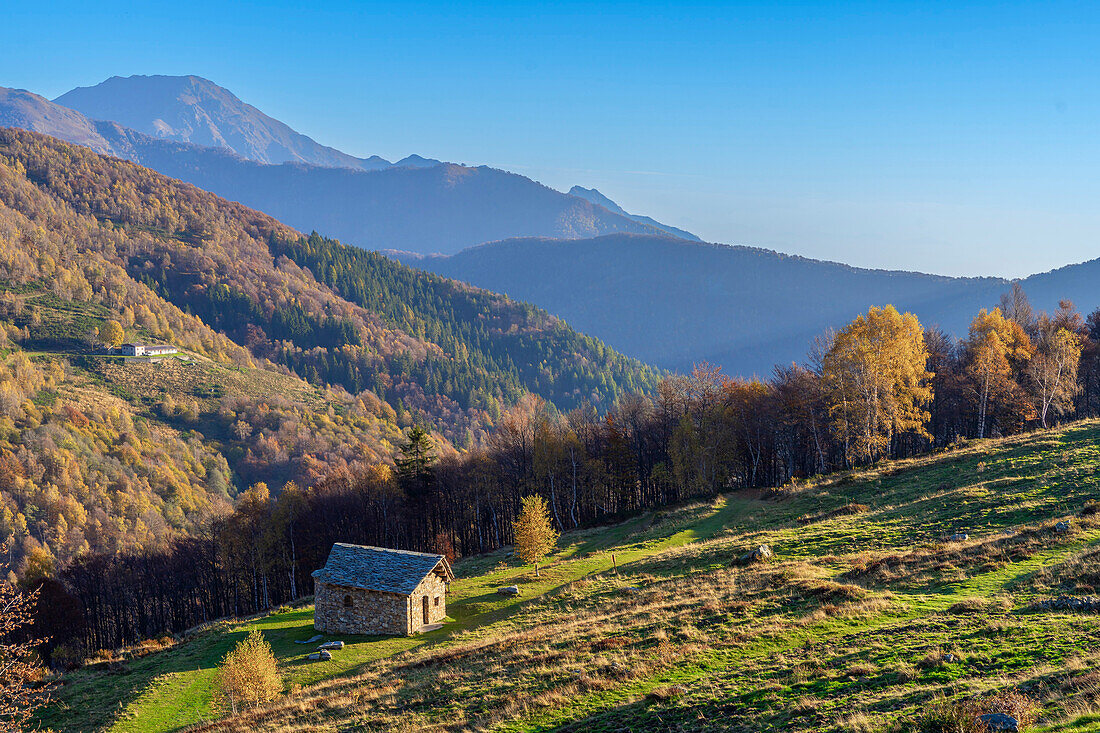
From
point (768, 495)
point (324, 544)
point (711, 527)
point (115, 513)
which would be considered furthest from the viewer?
point (115, 513)

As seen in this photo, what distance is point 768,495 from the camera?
70500 millimetres

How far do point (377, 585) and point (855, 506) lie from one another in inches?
1474

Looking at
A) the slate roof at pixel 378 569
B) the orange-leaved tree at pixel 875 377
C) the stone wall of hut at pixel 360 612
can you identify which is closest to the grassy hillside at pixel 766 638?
the stone wall of hut at pixel 360 612

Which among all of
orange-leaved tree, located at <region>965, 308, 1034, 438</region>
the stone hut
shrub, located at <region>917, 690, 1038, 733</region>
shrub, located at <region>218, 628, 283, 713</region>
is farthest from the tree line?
shrub, located at <region>917, 690, 1038, 733</region>

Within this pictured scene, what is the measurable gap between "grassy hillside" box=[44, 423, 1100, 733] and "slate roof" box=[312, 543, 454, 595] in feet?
12.2

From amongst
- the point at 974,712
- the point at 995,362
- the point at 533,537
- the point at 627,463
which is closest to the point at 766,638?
the point at 974,712

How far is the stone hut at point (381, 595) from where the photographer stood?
48.6 m

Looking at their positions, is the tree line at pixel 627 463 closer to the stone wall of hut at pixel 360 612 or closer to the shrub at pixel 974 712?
the stone wall of hut at pixel 360 612

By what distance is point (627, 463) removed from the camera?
9494 centimetres

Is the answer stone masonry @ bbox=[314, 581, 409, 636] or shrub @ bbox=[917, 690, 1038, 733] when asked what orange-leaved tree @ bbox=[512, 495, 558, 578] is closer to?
stone masonry @ bbox=[314, 581, 409, 636]

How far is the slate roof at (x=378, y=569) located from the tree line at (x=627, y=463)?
31864 mm

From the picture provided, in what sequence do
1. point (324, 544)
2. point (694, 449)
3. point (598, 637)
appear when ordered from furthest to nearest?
point (324, 544), point (694, 449), point (598, 637)

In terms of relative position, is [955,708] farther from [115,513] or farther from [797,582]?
[115,513]

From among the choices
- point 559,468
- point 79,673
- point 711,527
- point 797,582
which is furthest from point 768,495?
point 79,673
